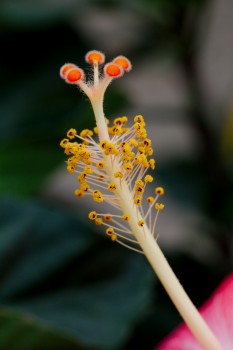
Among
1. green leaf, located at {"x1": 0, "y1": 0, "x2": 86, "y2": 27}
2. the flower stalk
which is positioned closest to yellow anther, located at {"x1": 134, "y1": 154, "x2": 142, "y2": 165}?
the flower stalk

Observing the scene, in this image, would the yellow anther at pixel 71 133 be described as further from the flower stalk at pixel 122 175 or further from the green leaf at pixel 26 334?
the green leaf at pixel 26 334

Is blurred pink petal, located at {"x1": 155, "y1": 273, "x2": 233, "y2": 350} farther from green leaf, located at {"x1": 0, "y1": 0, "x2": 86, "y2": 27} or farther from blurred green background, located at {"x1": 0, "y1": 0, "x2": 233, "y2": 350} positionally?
green leaf, located at {"x1": 0, "y1": 0, "x2": 86, "y2": 27}

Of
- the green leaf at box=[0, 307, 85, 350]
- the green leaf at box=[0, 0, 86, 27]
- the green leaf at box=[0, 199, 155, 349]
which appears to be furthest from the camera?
the green leaf at box=[0, 0, 86, 27]

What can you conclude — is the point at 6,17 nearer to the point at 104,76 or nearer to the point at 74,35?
the point at 74,35

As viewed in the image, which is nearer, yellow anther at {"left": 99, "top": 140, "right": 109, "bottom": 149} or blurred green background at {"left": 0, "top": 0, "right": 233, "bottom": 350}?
yellow anther at {"left": 99, "top": 140, "right": 109, "bottom": 149}

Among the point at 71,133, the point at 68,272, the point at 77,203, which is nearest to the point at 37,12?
the point at 77,203

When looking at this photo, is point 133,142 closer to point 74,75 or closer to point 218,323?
point 74,75

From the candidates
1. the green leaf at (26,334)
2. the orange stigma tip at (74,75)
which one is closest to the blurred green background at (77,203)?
the green leaf at (26,334)

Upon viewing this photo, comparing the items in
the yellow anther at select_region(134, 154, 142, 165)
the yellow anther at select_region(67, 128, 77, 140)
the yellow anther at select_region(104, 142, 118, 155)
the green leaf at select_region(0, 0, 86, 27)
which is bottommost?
the yellow anther at select_region(134, 154, 142, 165)
